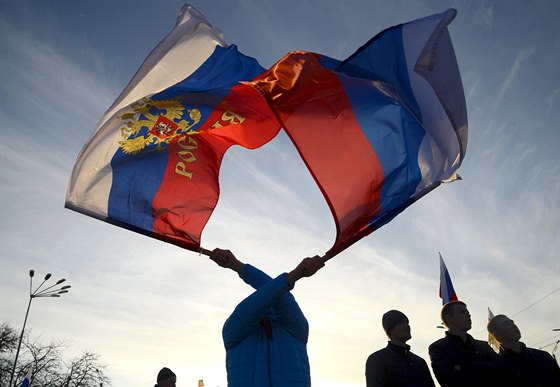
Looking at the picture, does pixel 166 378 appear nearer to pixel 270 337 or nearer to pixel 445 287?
pixel 270 337

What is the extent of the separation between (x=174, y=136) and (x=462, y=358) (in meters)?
3.56

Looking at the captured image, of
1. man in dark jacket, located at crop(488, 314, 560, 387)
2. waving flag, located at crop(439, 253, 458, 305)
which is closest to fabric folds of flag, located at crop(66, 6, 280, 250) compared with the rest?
man in dark jacket, located at crop(488, 314, 560, 387)

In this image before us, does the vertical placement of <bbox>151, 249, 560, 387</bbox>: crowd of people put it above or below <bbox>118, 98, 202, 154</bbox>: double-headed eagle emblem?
below

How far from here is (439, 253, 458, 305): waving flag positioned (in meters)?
9.79

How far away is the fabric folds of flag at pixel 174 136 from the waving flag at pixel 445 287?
6.83m

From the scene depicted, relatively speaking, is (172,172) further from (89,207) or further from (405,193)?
(405,193)

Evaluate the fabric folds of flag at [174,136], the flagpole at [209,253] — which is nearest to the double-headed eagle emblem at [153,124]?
the fabric folds of flag at [174,136]

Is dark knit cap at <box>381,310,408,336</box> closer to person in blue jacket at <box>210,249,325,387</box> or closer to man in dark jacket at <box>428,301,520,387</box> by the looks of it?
man in dark jacket at <box>428,301,520,387</box>

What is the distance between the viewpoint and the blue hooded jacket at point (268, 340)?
2.41 meters

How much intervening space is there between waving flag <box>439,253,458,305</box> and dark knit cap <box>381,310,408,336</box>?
5890 millimetres

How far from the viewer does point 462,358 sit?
4121 mm

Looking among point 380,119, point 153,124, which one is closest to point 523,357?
point 380,119

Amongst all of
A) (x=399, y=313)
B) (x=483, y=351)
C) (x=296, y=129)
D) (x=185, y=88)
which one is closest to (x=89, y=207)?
(x=185, y=88)

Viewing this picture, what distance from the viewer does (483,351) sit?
170 inches
